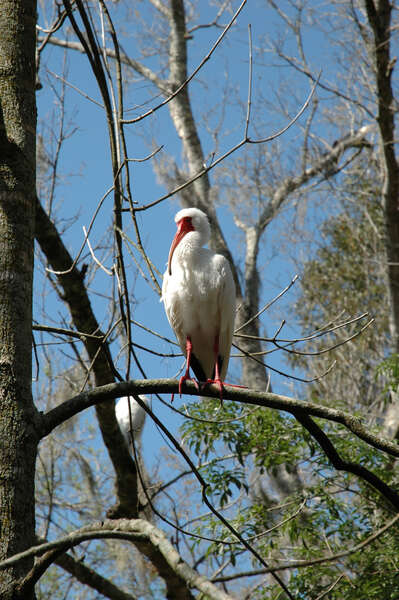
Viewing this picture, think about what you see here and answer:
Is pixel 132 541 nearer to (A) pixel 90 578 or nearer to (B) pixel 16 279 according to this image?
(B) pixel 16 279

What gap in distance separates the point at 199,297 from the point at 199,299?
0.01m

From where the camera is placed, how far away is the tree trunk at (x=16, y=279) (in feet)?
6.82

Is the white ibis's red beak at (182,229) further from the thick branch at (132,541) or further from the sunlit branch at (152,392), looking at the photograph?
the thick branch at (132,541)

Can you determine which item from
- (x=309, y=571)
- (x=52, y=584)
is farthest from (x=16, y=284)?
(x=52, y=584)

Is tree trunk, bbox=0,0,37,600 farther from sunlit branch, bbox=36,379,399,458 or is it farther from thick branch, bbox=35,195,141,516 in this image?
thick branch, bbox=35,195,141,516

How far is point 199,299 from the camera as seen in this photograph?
3.97m

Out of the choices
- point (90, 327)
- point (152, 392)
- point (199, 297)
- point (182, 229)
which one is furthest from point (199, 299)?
point (152, 392)

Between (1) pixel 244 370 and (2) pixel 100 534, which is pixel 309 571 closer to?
(2) pixel 100 534

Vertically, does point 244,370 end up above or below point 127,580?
above

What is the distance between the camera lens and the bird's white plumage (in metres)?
3.97

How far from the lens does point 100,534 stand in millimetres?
1836

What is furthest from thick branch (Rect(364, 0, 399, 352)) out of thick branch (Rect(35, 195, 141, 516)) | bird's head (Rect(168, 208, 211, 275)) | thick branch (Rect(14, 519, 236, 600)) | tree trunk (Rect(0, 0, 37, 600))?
thick branch (Rect(14, 519, 236, 600))

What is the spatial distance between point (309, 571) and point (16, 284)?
2.77m

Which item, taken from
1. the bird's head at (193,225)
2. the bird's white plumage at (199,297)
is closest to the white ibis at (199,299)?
the bird's white plumage at (199,297)
